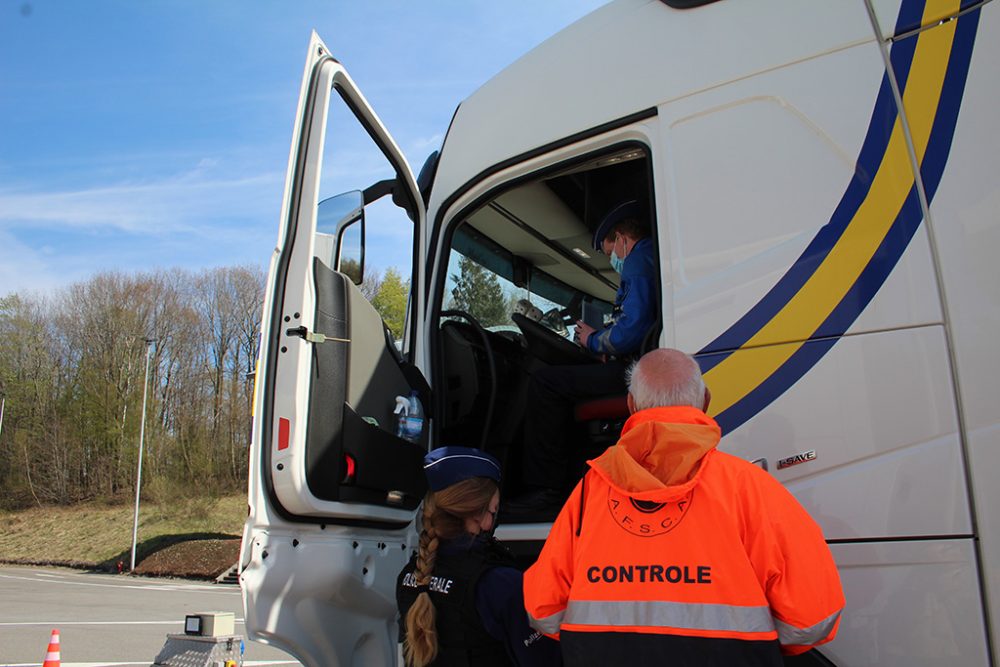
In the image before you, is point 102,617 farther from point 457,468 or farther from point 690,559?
point 690,559

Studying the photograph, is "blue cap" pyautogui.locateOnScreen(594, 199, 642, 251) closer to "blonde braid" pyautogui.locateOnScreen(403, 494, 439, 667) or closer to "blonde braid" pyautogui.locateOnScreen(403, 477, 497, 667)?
"blonde braid" pyautogui.locateOnScreen(403, 477, 497, 667)

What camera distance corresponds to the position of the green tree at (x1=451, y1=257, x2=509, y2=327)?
3.65 metres

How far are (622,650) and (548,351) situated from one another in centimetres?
215

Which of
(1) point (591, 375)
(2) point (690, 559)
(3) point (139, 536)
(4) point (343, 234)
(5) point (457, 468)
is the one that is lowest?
(3) point (139, 536)

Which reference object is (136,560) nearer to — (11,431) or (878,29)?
(11,431)

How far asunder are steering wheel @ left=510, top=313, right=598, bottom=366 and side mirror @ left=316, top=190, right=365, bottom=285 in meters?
0.92

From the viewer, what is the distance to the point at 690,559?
1518 mm

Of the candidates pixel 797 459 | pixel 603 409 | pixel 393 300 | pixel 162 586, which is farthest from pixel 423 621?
pixel 162 586

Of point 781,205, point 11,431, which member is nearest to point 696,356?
point 781,205

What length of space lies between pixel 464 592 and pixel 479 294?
1.86m

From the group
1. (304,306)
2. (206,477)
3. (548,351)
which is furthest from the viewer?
(206,477)

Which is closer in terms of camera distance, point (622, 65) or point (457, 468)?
point (457, 468)

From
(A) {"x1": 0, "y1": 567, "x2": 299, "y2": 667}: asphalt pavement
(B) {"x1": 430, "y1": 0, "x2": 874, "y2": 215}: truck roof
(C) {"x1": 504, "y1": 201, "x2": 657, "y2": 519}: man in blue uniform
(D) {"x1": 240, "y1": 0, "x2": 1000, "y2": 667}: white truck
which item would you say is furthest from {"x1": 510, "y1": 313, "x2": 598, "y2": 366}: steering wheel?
(A) {"x1": 0, "y1": 567, "x2": 299, "y2": 667}: asphalt pavement

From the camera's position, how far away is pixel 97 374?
35.3 meters
